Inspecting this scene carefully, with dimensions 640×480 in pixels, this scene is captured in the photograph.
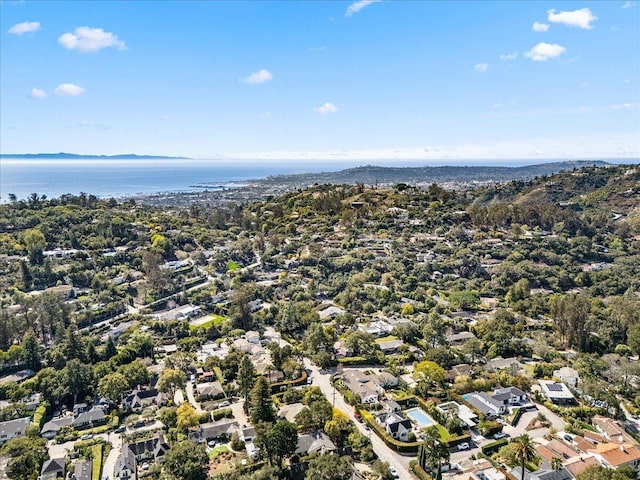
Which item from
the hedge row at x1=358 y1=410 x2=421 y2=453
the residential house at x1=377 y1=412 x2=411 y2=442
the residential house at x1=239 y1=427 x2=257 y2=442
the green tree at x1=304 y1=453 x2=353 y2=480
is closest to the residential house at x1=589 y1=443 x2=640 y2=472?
the hedge row at x1=358 y1=410 x2=421 y2=453

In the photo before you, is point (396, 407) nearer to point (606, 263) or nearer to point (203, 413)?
point (203, 413)

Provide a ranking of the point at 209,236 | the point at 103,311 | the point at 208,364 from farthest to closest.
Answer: the point at 209,236, the point at 103,311, the point at 208,364

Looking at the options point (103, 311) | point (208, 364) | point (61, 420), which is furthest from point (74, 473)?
point (103, 311)

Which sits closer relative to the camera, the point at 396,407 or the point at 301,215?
the point at 396,407

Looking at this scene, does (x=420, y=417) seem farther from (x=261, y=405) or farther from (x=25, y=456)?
(x=25, y=456)

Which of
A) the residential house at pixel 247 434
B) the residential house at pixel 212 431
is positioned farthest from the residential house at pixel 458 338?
the residential house at pixel 212 431

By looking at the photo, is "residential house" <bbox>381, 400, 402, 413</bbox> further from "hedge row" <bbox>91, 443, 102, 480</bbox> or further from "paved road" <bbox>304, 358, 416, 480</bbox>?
"hedge row" <bbox>91, 443, 102, 480</bbox>
